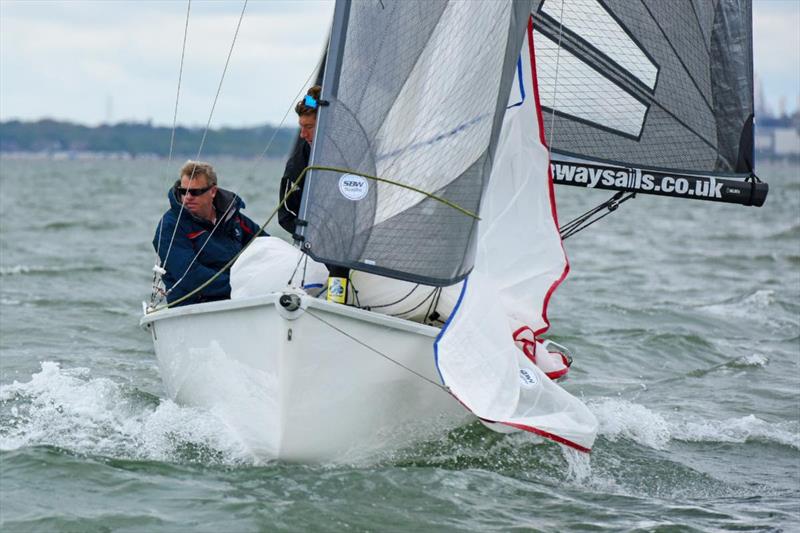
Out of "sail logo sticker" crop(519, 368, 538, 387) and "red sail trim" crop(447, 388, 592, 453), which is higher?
"sail logo sticker" crop(519, 368, 538, 387)

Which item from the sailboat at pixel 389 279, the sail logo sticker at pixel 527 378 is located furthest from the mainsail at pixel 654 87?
the sail logo sticker at pixel 527 378

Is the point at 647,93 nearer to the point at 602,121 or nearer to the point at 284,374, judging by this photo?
the point at 602,121

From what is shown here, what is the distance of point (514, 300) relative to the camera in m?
5.24

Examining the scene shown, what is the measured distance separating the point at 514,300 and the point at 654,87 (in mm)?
1951

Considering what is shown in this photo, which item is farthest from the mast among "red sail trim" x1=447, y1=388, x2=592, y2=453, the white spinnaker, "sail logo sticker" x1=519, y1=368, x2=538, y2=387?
"sail logo sticker" x1=519, y1=368, x2=538, y2=387

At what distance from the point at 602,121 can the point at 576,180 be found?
448 millimetres

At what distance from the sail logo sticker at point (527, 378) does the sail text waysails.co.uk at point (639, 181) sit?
1.73 metres

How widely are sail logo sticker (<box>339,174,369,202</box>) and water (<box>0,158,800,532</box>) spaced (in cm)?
109

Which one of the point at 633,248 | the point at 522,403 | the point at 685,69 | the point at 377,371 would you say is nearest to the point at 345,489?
the point at 377,371

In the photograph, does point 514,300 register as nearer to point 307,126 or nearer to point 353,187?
point 353,187

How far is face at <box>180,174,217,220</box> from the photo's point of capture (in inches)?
213

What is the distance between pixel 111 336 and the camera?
29.3ft

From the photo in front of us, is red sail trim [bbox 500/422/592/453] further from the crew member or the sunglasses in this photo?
the sunglasses

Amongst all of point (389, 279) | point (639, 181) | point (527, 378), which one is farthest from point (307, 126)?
point (639, 181)
